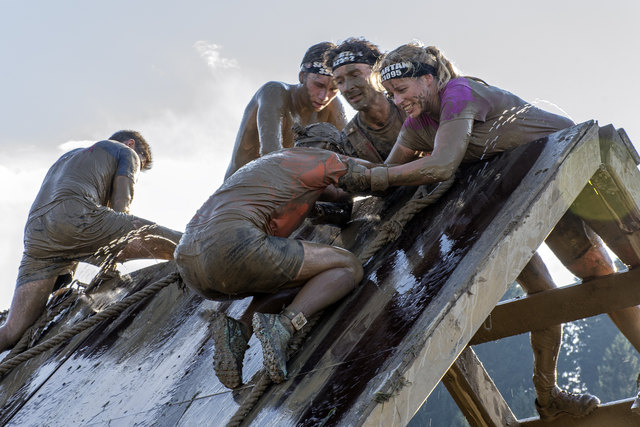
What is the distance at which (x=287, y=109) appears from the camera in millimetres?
6969

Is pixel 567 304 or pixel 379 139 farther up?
pixel 379 139

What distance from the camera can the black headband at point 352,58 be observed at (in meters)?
5.44

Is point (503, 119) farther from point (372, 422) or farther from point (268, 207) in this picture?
point (372, 422)

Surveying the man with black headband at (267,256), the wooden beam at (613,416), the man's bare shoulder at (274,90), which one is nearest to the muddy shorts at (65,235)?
the man's bare shoulder at (274,90)

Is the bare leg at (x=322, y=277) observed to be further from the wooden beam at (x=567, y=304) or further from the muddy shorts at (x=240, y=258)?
the wooden beam at (x=567, y=304)

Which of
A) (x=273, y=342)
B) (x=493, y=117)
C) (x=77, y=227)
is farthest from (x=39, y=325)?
(x=493, y=117)

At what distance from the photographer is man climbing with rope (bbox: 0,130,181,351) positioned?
→ 6.70 metres

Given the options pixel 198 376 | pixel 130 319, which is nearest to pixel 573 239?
pixel 198 376

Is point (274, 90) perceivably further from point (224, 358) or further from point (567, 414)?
point (224, 358)

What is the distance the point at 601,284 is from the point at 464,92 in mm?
1496

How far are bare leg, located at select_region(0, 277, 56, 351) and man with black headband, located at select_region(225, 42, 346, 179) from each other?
2.02 meters

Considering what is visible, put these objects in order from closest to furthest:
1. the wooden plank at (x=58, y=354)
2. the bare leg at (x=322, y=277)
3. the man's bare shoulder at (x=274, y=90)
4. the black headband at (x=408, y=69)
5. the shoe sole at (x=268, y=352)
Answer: the shoe sole at (x=268, y=352), the bare leg at (x=322, y=277), the black headband at (x=408, y=69), the wooden plank at (x=58, y=354), the man's bare shoulder at (x=274, y=90)

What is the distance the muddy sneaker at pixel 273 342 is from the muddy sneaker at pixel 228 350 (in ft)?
0.76

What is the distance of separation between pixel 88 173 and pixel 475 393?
3709 mm
